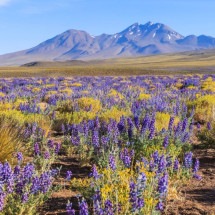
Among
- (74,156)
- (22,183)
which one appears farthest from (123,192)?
(74,156)

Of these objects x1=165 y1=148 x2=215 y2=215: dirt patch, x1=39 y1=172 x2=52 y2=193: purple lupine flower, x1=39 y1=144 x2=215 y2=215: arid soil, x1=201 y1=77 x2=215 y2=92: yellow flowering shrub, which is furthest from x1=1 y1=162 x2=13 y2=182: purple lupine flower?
x1=201 y1=77 x2=215 y2=92: yellow flowering shrub

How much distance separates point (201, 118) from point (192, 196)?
246 inches

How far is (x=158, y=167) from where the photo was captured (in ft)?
15.5

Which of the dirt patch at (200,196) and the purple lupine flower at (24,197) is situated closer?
the purple lupine flower at (24,197)

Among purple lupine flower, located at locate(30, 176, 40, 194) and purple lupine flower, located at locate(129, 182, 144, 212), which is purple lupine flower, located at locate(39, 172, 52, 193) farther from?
purple lupine flower, located at locate(129, 182, 144, 212)

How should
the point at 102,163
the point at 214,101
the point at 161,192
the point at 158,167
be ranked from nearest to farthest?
1. the point at 161,192
2. the point at 158,167
3. the point at 102,163
4. the point at 214,101

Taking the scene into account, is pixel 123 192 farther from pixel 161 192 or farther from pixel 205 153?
pixel 205 153

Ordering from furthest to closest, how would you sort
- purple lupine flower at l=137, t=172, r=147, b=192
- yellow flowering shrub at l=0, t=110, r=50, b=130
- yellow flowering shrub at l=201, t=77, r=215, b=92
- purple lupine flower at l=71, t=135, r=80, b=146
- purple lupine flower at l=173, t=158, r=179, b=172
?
1. yellow flowering shrub at l=201, t=77, r=215, b=92
2. yellow flowering shrub at l=0, t=110, r=50, b=130
3. purple lupine flower at l=71, t=135, r=80, b=146
4. purple lupine flower at l=173, t=158, r=179, b=172
5. purple lupine flower at l=137, t=172, r=147, b=192

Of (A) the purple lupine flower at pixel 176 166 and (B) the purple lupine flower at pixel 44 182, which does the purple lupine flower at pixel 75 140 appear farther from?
(B) the purple lupine flower at pixel 44 182

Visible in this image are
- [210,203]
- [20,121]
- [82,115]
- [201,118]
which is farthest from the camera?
[201,118]

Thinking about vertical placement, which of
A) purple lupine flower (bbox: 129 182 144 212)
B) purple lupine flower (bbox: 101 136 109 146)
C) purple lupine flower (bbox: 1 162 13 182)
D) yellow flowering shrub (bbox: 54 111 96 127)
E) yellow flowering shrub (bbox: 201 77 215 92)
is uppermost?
purple lupine flower (bbox: 1 162 13 182)

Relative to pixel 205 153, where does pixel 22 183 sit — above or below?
above

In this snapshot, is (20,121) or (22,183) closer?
(22,183)

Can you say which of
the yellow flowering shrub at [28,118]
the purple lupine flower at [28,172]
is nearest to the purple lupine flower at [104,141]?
the purple lupine flower at [28,172]
